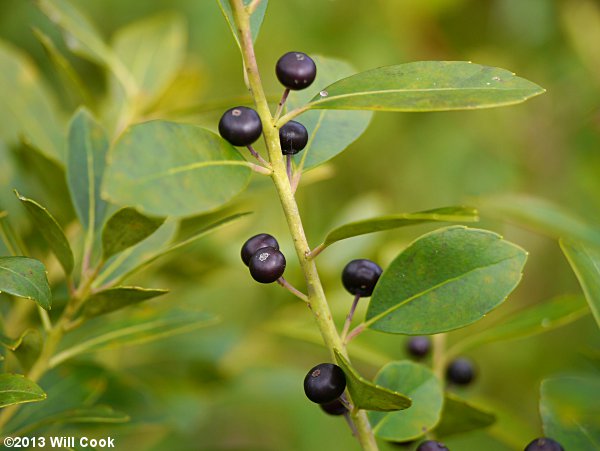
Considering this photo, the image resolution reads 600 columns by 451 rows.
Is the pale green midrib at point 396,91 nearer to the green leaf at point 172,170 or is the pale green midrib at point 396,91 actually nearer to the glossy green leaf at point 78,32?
the green leaf at point 172,170

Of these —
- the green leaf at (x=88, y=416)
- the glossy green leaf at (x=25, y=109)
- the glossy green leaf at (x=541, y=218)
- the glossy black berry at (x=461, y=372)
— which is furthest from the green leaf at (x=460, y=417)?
the glossy green leaf at (x=25, y=109)

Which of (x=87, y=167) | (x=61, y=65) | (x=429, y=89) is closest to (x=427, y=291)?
(x=429, y=89)

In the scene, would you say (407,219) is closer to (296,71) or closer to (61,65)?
(296,71)

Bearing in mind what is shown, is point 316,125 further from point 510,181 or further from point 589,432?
point 510,181

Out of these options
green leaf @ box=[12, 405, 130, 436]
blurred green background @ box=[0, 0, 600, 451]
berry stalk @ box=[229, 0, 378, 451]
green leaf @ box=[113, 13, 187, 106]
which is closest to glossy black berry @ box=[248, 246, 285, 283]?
berry stalk @ box=[229, 0, 378, 451]

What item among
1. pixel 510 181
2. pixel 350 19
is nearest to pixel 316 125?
pixel 510 181

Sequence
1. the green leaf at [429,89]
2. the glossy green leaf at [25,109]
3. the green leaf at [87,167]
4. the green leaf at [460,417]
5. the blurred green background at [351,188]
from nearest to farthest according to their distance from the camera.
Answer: the green leaf at [429,89] → the green leaf at [460,417] → the green leaf at [87,167] → the glossy green leaf at [25,109] → the blurred green background at [351,188]
